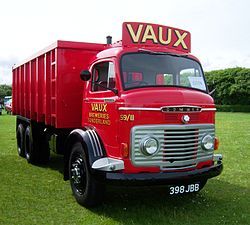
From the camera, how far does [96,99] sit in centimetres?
654

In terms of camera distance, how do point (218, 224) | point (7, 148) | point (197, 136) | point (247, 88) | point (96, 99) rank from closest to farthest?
point (218, 224) < point (197, 136) < point (96, 99) < point (7, 148) < point (247, 88)

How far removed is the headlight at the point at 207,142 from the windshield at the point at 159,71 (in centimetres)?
Answer: 85

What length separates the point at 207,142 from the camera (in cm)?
621

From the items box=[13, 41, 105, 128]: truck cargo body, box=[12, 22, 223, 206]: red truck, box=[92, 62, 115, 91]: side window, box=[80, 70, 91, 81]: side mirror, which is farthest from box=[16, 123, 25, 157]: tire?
box=[80, 70, 91, 81]: side mirror

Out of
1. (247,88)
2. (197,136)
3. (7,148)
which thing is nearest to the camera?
(197,136)

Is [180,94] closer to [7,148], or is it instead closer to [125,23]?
[125,23]

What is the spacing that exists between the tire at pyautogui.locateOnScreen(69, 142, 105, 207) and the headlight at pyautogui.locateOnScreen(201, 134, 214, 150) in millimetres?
1687

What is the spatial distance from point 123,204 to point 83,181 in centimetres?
79

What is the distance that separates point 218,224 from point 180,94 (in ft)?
6.37

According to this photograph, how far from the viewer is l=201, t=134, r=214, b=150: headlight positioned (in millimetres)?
6180

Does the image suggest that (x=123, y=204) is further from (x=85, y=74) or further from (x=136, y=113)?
(x=85, y=74)

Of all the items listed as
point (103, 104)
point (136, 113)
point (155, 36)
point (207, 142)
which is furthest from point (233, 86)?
point (136, 113)

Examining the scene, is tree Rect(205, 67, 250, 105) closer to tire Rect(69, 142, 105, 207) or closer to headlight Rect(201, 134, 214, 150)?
headlight Rect(201, 134, 214, 150)

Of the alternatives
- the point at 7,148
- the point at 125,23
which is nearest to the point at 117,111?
the point at 125,23
